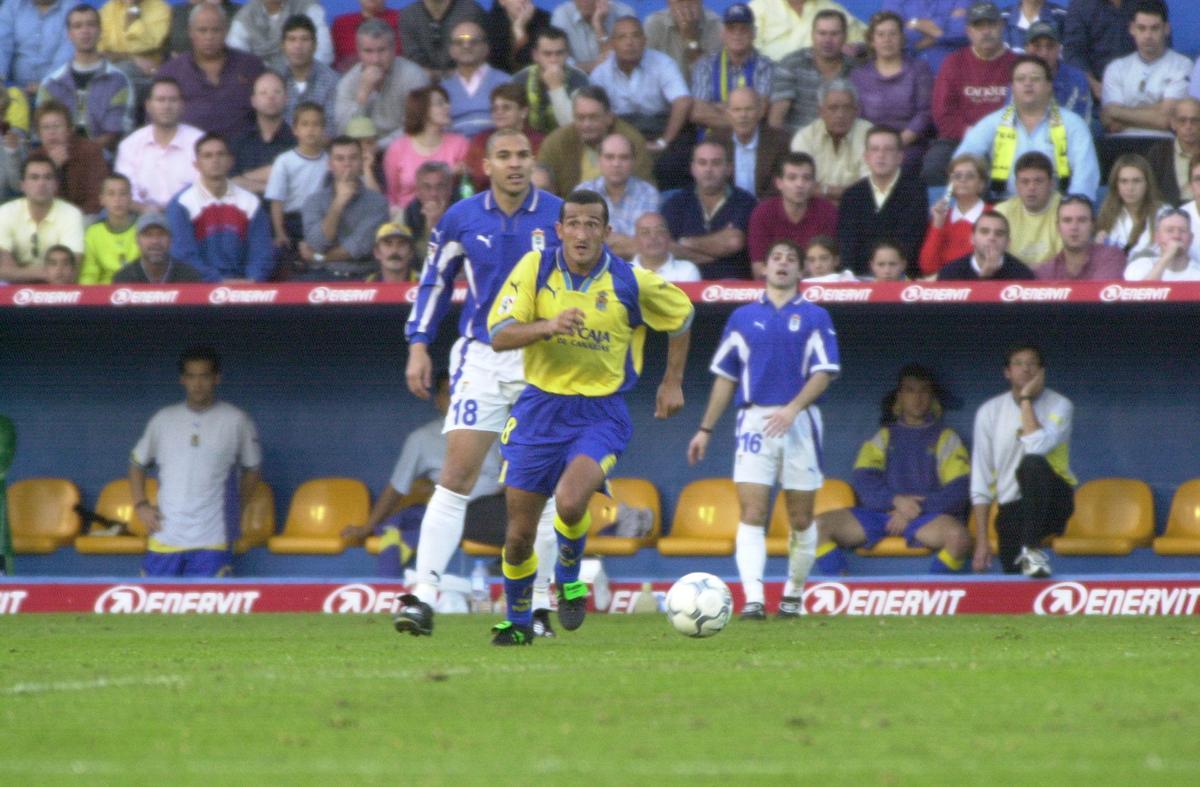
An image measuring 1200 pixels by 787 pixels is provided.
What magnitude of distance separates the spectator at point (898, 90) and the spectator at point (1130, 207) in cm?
155

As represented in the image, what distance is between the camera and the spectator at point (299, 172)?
42.0ft

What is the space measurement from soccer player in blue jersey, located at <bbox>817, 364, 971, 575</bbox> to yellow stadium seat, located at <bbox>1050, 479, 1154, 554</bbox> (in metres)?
0.77

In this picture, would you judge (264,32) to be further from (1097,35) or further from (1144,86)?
(1144,86)

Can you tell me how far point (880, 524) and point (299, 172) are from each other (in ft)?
15.4

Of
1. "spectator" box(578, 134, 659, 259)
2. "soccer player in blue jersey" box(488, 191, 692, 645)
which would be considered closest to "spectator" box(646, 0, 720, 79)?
"spectator" box(578, 134, 659, 259)

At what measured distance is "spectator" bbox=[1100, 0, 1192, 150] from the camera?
41.5ft

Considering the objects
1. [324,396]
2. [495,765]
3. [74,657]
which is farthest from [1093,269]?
→ [495,765]

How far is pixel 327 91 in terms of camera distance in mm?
13688

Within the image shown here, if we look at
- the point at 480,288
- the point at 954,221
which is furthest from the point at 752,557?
the point at 954,221

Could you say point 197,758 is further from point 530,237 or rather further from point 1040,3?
point 1040,3

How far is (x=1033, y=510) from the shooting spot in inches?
446

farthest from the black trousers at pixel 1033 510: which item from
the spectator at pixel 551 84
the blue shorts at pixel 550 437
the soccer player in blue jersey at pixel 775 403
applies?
the blue shorts at pixel 550 437

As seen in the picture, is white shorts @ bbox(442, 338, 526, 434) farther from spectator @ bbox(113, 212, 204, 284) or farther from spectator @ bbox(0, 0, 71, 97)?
spectator @ bbox(0, 0, 71, 97)

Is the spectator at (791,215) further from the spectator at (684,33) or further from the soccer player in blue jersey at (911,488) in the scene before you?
the spectator at (684,33)
